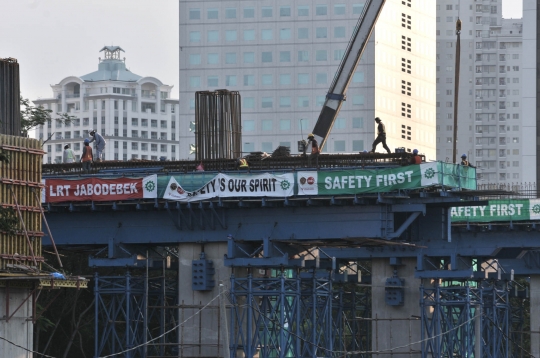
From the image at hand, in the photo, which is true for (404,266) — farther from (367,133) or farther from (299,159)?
(367,133)

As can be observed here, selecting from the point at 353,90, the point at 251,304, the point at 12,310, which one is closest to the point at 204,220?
the point at 251,304

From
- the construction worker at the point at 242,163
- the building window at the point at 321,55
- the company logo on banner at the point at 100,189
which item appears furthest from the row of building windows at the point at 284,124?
the construction worker at the point at 242,163

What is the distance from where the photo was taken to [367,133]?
16050 cm

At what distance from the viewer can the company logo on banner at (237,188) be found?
64.4m

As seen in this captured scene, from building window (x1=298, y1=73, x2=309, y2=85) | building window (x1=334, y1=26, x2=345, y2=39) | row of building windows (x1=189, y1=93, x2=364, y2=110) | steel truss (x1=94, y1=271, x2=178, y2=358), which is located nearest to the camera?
steel truss (x1=94, y1=271, x2=178, y2=358)

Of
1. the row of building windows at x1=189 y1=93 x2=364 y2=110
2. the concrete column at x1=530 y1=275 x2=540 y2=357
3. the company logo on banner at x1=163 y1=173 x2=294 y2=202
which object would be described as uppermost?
the row of building windows at x1=189 y1=93 x2=364 y2=110

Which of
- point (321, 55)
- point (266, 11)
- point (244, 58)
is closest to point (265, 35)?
point (266, 11)

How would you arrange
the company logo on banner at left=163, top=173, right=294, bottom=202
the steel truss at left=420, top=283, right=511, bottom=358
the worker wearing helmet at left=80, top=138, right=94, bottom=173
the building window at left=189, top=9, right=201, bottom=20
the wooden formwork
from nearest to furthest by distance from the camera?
the wooden formwork → the company logo on banner at left=163, top=173, right=294, bottom=202 → the worker wearing helmet at left=80, top=138, right=94, bottom=173 → the steel truss at left=420, top=283, right=511, bottom=358 → the building window at left=189, top=9, right=201, bottom=20

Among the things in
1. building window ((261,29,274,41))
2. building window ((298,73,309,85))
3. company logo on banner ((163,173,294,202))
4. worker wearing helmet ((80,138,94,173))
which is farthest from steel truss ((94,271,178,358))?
building window ((261,29,274,41))

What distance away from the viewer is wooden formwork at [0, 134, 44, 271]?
1981 inches

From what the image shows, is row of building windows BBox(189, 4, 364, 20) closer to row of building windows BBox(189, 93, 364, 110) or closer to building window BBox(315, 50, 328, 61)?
building window BBox(315, 50, 328, 61)

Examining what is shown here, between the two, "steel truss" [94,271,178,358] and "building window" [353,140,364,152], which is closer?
"steel truss" [94,271,178,358]

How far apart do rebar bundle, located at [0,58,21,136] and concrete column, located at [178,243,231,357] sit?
15.6 m

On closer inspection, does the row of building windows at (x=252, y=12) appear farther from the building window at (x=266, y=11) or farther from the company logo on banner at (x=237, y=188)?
the company logo on banner at (x=237, y=188)
